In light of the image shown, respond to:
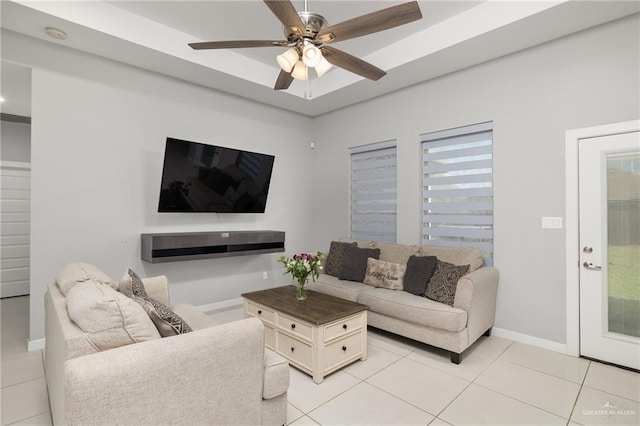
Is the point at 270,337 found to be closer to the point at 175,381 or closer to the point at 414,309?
the point at 414,309

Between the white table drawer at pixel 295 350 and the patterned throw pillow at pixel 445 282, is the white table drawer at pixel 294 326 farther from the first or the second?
the patterned throw pillow at pixel 445 282

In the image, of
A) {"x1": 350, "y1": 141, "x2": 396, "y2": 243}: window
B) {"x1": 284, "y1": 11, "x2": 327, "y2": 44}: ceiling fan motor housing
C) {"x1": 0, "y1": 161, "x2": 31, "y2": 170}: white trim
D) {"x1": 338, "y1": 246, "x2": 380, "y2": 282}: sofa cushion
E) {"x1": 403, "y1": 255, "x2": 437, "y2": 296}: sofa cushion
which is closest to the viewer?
{"x1": 284, "y1": 11, "x2": 327, "y2": 44}: ceiling fan motor housing

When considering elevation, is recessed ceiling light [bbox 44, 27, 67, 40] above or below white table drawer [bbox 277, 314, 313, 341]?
above


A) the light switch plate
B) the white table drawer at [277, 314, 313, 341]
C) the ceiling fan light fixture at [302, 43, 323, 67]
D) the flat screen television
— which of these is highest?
the ceiling fan light fixture at [302, 43, 323, 67]

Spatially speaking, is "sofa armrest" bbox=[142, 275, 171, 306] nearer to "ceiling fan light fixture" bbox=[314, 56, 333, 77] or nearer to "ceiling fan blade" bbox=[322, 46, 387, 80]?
"ceiling fan light fixture" bbox=[314, 56, 333, 77]

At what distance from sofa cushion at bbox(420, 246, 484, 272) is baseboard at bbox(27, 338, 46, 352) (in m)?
4.01

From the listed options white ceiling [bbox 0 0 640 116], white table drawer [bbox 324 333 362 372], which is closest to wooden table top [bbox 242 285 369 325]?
white table drawer [bbox 324 333 362 372]

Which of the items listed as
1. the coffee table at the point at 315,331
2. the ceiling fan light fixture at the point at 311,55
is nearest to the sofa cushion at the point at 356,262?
the coffee table at the point at 315,331

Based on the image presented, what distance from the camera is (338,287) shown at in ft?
11.7

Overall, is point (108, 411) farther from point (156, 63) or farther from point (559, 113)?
point (559, 113)

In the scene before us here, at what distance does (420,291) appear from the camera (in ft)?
10.5

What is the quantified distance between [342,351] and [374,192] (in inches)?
99.7

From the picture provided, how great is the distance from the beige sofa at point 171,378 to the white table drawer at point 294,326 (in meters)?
0.65

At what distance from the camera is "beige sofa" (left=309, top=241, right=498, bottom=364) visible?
2.76m
